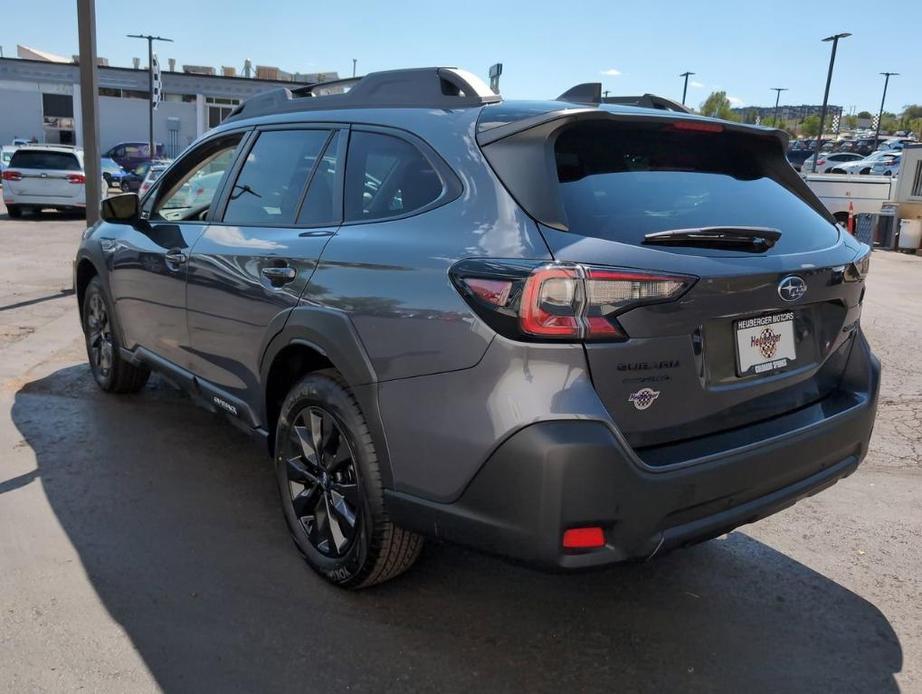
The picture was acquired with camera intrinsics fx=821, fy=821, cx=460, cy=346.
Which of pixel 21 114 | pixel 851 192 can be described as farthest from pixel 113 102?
pixel 851 192

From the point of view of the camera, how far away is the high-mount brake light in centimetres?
228

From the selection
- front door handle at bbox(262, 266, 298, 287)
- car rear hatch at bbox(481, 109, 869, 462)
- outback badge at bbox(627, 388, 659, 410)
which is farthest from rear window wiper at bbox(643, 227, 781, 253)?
front door handle at bbox(262, 266, 298, 287)

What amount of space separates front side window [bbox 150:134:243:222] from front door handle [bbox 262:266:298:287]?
0.95 metres

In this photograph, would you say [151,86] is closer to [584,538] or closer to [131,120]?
[131,120]

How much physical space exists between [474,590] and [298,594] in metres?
0.67

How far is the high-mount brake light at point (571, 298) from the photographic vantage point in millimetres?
2277

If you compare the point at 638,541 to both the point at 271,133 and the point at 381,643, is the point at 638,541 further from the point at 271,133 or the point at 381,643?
the point at 271,133

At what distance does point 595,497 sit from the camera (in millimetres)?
2273

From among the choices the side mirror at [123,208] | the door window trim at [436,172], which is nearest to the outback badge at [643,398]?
the door window trim at [436,172]

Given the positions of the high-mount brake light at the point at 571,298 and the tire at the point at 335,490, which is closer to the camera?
the high-mount brake light at the point at 571,298

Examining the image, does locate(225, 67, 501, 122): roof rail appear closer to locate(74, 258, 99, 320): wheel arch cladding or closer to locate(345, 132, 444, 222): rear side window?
locate(345, 132, 444, 222): rear side window

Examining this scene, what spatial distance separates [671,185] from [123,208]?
3.31 meters

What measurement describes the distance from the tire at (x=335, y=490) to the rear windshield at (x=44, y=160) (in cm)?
1727

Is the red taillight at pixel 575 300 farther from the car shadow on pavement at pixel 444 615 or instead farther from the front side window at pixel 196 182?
the front side window at pixel 196 182
